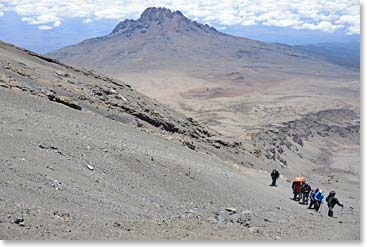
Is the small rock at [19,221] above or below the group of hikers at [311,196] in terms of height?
above

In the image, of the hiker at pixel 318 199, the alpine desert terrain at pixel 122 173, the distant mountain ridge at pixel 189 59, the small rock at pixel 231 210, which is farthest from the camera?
the distant mountain ridge at pixel 189 59

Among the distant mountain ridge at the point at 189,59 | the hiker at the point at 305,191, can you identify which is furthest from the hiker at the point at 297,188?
the distant mountain ridge at the point at 189,59

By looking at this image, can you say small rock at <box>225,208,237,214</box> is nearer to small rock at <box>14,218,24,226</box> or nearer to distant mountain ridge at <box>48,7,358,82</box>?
small rock at <box>14,218,24,226</box>

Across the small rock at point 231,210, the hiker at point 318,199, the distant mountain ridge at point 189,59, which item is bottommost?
the small rock at point 231,210

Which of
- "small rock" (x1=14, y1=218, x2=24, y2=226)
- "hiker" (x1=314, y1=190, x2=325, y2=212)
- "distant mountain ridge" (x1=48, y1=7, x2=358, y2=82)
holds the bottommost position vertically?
"hiker" (x1=314, y1=190, x2=325, y2=212)

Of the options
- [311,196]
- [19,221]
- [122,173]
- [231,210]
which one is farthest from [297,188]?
[19,221]

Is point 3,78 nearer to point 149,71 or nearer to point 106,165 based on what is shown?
point 106,165

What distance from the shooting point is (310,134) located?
5828 centimetres

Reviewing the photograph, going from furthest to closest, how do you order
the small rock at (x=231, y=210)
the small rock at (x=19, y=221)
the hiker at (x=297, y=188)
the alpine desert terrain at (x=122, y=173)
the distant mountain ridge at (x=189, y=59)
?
the distant mountain ridge at (x=189, y=59), the hiker at (x=297, y=188), the small rock at (x=231, y=210), the alpine desert terrain at (x=122, y=173), the small rock at (x=19, y=221)

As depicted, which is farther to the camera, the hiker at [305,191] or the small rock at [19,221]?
the hiker at [305,191]

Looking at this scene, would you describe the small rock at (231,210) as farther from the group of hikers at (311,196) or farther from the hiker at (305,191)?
the hiker at (305,191)

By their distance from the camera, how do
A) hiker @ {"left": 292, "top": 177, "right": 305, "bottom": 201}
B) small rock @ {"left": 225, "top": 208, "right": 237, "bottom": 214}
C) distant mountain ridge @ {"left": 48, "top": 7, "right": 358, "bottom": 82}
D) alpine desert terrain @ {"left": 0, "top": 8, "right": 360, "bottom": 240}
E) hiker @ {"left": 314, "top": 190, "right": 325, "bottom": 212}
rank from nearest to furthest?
alpine desert terrain @ {"left": 0, "top": 8, "right": 360, "bottom": 240} < small rock @ {"left": 225, "top": 208, "right": 237, "bottom": 214} < hiker @ {"left": 314, "top": 190, "right": 325, "bottom": 212} < hiker @ {"left": 292, "top": 177, "right": 305, "bottom": 201} < distant mountain ridge @ {"left": 48, "top": 7, "right": 358, "bottom": 82}

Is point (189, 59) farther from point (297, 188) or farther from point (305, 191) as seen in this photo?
point (305, 191)

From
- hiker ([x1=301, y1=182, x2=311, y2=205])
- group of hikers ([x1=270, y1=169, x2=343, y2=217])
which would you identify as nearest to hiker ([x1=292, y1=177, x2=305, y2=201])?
group of hikers ([x1=270, y1=169, x2=343, y2=217])
